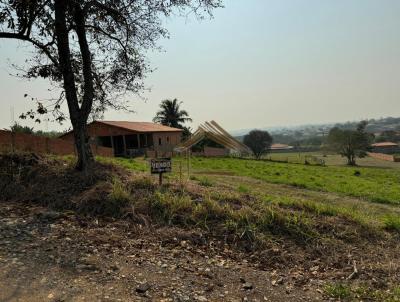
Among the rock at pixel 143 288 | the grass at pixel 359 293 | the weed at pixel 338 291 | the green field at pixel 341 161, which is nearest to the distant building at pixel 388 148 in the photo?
the green field at pixel 341 161

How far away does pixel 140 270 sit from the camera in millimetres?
4988

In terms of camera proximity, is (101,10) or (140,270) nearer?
(140,270)

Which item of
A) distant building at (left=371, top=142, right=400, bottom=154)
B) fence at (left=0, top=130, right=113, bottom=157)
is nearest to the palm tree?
fence at (left=0, top=130, right=113, bottom=157)

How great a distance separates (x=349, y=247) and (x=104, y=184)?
4596 millimetres

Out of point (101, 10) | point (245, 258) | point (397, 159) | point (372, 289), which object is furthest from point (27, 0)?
point (397, 159)

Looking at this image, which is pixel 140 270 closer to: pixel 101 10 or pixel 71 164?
pixel 71 164

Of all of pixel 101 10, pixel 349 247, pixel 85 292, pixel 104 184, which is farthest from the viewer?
pixel 101 10

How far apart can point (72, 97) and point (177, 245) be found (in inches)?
197

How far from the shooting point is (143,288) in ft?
14.8

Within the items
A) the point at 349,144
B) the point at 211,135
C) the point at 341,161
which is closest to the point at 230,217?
the point at 211,135

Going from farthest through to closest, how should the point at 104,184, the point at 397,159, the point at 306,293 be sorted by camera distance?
the point at 397,159 < the point at 104,184 < the point at 306,293

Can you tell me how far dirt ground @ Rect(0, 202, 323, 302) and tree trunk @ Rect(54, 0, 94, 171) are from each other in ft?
9.58

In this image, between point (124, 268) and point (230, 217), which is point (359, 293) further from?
point (124, 268)

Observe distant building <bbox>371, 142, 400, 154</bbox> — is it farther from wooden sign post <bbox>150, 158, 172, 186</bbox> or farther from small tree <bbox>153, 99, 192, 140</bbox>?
wooden sign post <bbox>150, 158, 172, 186</bbox>
